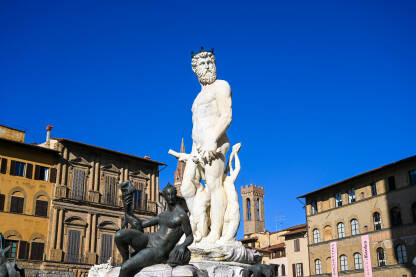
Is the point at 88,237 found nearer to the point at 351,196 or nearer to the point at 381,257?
the point at 351,196

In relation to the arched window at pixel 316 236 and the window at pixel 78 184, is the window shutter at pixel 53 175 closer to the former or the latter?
the window at pixel 78 184

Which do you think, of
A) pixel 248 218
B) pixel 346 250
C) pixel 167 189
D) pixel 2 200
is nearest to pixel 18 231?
pixel 2 200

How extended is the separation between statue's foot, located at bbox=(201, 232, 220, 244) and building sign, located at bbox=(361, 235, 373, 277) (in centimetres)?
3943

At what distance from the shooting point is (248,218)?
11925 cm

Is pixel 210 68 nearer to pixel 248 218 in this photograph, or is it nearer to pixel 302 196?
pixel 302 196

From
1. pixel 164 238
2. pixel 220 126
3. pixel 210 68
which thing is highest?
pixel 210 68

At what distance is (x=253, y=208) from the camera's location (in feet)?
390

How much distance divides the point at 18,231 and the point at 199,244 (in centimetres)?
3436

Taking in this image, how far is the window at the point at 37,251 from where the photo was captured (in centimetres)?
3872

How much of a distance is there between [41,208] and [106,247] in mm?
6861

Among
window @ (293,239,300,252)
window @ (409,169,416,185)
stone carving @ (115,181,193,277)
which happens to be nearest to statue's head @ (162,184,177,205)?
stone carving @ (115,181,193,277)

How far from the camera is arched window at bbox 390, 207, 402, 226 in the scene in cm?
4471

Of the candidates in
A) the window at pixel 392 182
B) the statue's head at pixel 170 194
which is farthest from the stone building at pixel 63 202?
the statue's head at pixel 170 194

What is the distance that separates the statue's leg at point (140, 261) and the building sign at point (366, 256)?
42.5 m
